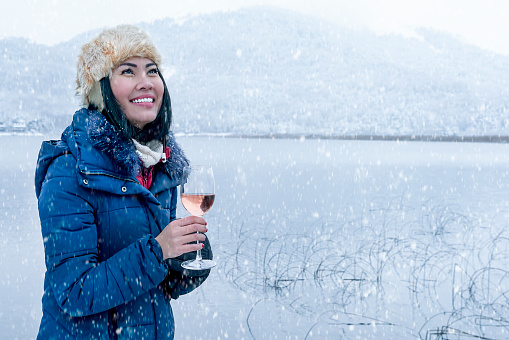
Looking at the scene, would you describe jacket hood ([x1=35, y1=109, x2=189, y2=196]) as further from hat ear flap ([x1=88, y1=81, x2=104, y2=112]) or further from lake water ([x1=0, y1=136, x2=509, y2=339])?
lake water ([x1=0, y1=136, x2=509, y2=339])

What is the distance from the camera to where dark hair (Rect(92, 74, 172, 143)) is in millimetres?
1651

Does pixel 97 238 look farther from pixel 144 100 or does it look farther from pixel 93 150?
pixel 144 100

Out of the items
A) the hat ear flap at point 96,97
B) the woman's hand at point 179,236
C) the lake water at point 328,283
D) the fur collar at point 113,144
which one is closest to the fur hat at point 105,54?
the hat ear flap at point 96,97

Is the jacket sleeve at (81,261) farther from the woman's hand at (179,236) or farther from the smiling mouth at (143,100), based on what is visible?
the smiling mouth at (143,100)

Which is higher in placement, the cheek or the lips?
the cheek

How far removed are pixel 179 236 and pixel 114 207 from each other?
248mm

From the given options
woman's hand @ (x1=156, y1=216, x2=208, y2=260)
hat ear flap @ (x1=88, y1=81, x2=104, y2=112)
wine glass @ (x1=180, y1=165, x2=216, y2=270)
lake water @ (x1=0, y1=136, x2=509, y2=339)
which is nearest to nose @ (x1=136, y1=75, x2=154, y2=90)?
hat ear flap @ (x1=88, y1=81, x2=104, y2=112)

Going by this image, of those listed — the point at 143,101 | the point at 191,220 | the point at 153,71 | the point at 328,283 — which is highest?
the point at 153,71

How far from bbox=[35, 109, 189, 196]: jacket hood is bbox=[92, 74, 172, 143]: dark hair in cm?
4

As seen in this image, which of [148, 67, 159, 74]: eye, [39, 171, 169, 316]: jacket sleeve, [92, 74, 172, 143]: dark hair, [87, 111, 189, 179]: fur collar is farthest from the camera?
[148, 67, 159, 74]: eye

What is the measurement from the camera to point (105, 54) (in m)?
1.70

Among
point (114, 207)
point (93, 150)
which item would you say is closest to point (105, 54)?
point (93, 150)

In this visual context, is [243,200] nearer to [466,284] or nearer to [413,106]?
[466,284]

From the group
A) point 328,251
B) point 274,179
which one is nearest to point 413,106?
point 274,179
